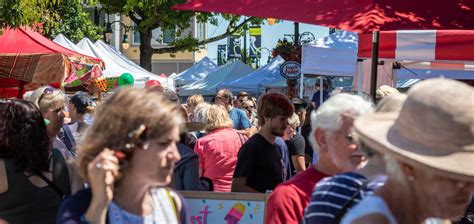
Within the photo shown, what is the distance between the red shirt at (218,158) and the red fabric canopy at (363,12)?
174cm

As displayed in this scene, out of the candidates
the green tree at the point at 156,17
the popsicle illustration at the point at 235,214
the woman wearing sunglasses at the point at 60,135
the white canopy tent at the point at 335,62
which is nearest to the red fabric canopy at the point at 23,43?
the white canopy tent at the point at 335,62

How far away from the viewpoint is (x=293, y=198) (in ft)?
12.2

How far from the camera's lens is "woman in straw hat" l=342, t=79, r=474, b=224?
6.88ft

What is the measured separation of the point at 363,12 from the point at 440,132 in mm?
3289

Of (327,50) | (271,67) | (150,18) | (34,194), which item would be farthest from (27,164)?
(150,18)

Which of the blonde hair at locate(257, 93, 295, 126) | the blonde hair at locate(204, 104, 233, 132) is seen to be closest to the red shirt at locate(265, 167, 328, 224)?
the blonde hair at locate(257, 93, 295, 126)

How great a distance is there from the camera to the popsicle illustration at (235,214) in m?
5.95

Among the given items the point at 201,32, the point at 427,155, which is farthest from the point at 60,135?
the point at 201,32

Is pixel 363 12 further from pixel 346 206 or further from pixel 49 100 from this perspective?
pixel 346 206

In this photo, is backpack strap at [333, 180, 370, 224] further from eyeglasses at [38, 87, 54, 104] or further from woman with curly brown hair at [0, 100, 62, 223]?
eyeglasses at [38, 87, 54, 104]

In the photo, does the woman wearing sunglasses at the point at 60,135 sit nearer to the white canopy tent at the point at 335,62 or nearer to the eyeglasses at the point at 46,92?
the eyeglasses at the point at 46,92

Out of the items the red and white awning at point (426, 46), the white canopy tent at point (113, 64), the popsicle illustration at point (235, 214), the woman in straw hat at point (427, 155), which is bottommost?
the popsicle illustration at point (235, 214)

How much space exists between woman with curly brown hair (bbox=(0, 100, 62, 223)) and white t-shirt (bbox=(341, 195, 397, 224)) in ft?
7.82

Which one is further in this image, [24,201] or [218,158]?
[218,158]
